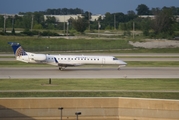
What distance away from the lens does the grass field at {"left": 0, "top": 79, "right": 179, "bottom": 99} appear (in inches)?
1504

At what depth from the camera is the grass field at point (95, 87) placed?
38.2 m

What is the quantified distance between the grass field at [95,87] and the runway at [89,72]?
3539 millimetres

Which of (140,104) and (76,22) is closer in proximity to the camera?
(140,104)

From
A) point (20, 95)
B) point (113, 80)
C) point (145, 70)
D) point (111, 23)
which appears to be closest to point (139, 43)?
point (145, 70)

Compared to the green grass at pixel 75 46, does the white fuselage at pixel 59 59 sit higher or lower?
higher

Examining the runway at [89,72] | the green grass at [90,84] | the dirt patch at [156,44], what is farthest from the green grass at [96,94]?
the dirt patch at [156,44]

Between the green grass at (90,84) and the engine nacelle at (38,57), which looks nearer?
the green grass at (90,84)

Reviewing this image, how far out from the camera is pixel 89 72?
176 ft

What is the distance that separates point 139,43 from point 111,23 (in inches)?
3554

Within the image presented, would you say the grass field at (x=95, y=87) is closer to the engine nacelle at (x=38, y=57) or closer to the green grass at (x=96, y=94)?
the green grass at (x=96, y=94)

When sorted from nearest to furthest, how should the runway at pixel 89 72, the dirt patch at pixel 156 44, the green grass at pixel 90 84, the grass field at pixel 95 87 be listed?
the grass field at pixel 95 87, the green grass at pixel 90 84, the runway at pixel 89 72, the dirt patch at pixel 156 44

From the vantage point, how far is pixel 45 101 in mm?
35562

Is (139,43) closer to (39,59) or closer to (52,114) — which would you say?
(39,59)

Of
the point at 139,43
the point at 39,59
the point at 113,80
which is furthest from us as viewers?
the point at 139,43
